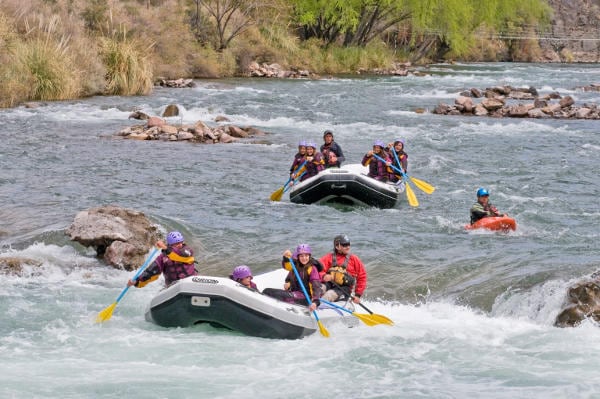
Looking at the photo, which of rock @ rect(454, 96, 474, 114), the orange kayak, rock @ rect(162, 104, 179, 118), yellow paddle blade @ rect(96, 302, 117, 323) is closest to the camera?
yellow paddle blade @ rect(96, 302, 117, 323)

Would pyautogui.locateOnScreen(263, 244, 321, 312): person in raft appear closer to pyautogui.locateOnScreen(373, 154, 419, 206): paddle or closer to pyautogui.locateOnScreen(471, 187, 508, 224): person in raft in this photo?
pyautogui.locateOnScreen(471, 187, 508, 224): person in raft

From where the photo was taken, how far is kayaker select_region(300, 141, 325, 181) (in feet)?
50.6

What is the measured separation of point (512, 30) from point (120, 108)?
45849 mm

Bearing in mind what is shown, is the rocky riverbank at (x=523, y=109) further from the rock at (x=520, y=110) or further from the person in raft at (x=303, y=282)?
the person in raft at (x=303, y=282)

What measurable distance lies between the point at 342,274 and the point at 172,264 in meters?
1.81

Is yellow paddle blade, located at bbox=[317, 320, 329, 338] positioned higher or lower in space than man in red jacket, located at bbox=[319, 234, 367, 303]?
lower

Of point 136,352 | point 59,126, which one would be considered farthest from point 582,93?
point 136,352

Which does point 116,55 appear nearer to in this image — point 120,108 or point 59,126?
point 120,108

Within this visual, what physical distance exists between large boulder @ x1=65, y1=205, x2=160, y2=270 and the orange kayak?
4473mm

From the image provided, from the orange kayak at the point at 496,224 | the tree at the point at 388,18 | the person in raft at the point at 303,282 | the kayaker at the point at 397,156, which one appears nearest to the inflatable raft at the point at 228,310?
the person in raft at the point at 303,282

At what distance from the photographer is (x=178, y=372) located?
8438 mm

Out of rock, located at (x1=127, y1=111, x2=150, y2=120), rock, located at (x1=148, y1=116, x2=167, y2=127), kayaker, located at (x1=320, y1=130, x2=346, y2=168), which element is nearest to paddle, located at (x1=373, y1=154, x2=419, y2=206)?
kayaker, located at (x1=320, y1=130, x2=346, y2=168)

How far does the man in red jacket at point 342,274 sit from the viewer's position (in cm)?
1013

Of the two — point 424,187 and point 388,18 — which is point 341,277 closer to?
point 424,187
